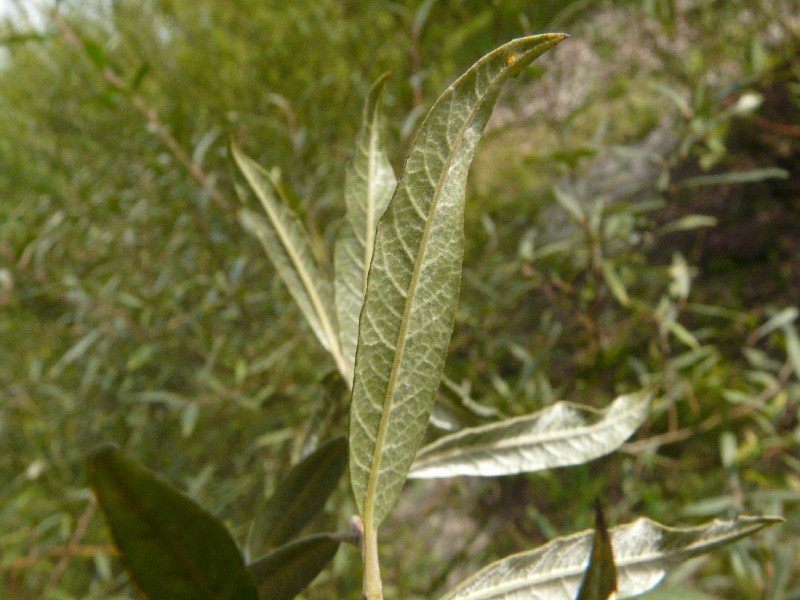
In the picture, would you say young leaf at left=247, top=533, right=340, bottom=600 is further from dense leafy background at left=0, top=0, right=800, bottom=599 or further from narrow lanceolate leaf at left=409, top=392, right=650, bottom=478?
dense leafy background at left=0, top=0, right=800, bottom=599

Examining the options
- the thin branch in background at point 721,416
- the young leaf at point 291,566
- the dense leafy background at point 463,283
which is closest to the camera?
the young leaf at point 291,566

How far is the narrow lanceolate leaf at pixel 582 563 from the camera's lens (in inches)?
10.5

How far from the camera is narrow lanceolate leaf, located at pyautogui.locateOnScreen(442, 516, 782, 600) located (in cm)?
27

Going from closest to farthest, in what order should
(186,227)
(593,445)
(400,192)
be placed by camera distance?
1. (400,192)
2. (593,445)
3. (186,227)

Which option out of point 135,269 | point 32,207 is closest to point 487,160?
point 135,269

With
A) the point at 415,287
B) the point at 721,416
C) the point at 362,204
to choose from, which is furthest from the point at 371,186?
the point at 721,416

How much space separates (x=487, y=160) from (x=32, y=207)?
51.2 inches

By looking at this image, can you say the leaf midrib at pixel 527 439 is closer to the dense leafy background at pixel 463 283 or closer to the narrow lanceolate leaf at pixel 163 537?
the narrow lanceolate leaf at pixel 163 537

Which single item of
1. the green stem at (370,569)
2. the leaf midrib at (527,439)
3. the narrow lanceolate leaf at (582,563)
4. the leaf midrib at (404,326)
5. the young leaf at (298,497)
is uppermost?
the leaf midrib at (404,326)

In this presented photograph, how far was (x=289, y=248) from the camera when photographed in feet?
1.13

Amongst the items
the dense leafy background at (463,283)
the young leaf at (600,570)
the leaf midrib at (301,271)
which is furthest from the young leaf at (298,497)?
the dense leafy background at (463,283)

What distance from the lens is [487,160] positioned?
1.80m

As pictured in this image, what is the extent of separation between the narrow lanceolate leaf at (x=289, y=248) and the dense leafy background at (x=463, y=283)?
1.32ft

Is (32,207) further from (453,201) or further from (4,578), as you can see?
(453,201)
